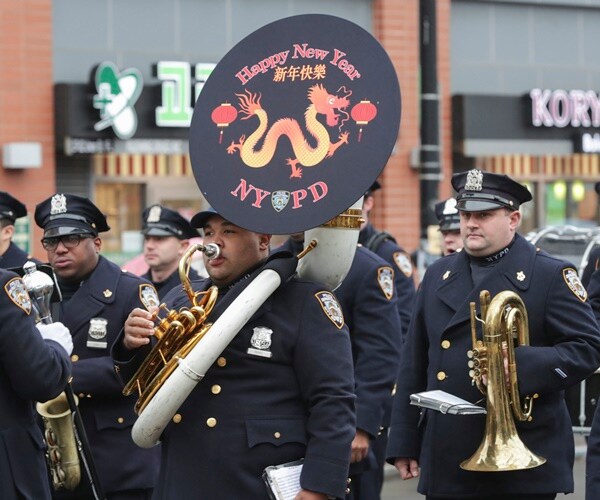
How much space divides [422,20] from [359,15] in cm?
443

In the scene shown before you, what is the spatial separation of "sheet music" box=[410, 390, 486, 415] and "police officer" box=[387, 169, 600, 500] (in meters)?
0.14

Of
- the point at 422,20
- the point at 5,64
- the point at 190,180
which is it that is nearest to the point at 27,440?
the point at 422,20

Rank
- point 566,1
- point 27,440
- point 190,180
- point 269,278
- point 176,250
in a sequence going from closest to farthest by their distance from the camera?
point 269,278 < point 27,440 < point 176,250 < point 190,180 < point 566,1

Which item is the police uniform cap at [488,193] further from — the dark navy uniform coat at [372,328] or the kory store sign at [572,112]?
the kory store sign at [572,112]

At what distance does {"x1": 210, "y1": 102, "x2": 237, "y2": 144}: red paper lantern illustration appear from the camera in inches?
189

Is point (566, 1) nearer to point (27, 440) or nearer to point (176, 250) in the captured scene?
point (176, 250)

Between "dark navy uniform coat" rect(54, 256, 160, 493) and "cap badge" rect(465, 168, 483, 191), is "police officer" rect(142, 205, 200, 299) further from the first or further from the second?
"cap badge" rect(465, 168, 483, 191)

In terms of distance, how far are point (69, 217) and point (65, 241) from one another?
12 centimetres

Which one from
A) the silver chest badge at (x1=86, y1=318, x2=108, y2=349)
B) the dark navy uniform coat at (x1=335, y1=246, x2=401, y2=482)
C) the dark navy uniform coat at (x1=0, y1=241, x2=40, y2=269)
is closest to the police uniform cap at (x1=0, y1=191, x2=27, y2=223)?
the dark navy uniform coat at (x1=0, y1=241, x2=40, y2=269)

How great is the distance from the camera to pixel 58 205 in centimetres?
665

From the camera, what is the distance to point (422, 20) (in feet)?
42.7

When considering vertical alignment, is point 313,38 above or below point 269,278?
above

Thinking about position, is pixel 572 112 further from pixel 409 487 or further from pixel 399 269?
pixel 399 269

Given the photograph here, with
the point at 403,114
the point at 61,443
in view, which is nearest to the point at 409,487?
the point at 61,443
